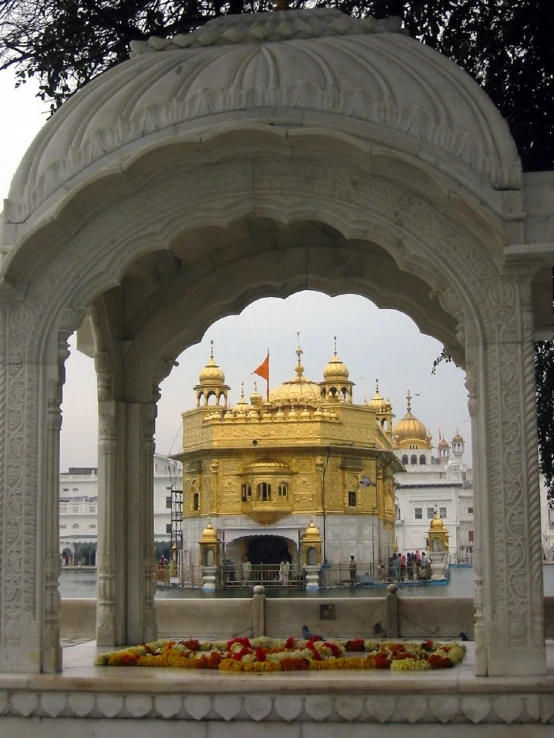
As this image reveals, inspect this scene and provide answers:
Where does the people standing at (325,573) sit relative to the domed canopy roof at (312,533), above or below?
below

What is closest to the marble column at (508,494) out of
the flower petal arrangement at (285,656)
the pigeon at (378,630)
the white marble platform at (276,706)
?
the white marble platform at (276,706)

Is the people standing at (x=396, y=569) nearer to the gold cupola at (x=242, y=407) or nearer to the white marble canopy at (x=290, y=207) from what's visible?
the gold cupola at (x=242, y=407)

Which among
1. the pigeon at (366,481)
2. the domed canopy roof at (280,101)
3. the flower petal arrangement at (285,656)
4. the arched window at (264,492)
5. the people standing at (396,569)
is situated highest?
the domed canopy roof at (280,101)

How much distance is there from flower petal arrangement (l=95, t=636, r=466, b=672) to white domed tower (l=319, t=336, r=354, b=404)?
41427 millimetres

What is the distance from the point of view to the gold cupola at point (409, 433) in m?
92.4

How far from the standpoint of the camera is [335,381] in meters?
50.3

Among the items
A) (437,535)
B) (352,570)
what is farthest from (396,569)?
(352,570)

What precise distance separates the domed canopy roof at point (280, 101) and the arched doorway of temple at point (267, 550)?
1785 inches

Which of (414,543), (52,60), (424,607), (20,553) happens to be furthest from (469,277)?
(414,543)

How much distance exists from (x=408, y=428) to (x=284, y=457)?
43363mm

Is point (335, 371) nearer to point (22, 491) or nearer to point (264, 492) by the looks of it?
point (264, 492)

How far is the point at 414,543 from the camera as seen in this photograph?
259ft

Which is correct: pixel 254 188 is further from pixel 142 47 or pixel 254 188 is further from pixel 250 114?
pixel 142 47

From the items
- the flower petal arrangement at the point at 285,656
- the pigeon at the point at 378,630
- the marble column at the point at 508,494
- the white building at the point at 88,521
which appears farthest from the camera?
the white building at the point at 88,521
